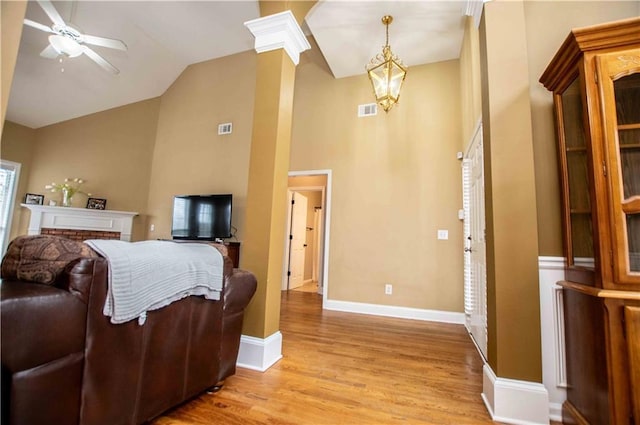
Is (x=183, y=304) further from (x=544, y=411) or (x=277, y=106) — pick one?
(x=544, y=411)

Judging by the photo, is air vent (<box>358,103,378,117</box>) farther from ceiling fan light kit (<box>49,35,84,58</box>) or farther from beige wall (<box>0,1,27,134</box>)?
beige wall (<box>0,1,27,134</box>)

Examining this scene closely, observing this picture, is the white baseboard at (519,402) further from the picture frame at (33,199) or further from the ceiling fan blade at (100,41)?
the picture frame at (33,199)

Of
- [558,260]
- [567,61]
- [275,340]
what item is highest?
[567,61]

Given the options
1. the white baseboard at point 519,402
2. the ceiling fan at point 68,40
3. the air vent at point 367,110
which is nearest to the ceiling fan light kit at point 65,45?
the ceiling fan at point 68,40

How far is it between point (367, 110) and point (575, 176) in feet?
9.96

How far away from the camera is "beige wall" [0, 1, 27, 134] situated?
0.76m

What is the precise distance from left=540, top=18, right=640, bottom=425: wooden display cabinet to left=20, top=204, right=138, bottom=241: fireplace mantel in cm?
612

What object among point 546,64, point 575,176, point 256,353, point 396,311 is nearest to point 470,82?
point 546,64

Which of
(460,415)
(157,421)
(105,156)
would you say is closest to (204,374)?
(157,421)

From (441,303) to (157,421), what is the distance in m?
3.27

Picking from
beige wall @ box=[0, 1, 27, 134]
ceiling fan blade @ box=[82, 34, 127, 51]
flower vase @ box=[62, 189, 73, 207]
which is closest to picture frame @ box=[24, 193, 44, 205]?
flower vase @ box=[62, 189, 73, 207]

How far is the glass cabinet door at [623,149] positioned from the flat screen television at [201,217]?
414cm

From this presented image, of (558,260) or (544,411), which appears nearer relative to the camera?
(544,411)

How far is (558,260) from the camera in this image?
64.9 inches
